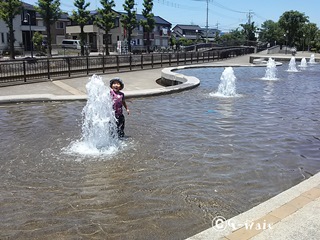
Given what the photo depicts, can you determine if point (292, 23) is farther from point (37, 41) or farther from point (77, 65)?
point (77, 65)

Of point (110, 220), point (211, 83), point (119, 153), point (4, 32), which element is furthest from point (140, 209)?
point (4, 32)

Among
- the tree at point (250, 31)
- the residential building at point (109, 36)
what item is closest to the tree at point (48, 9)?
the residential building at point (109, 36)

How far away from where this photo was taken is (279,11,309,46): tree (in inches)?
2689

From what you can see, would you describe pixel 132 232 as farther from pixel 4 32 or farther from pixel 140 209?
pixel 4 32

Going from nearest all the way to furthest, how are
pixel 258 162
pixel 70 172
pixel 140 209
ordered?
1. pixel 140 209
2. pixel 70 172
3. pixel 258 162

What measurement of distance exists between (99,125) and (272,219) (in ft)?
14.2

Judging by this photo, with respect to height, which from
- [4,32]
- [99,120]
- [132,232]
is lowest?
[132,232]

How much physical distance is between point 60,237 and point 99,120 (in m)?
3.62

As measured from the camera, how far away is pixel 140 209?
490 cm

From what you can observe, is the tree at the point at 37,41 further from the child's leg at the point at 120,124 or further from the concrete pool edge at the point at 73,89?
the child's leg at the point at 120,124

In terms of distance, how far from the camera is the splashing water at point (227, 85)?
1455 cm

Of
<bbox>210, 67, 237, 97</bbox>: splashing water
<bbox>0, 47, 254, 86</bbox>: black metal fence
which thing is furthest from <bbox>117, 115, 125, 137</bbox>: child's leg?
<bbox>0, 47, 254, 86</bbox>: black metal fence

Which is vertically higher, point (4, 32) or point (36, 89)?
point (4, 32)

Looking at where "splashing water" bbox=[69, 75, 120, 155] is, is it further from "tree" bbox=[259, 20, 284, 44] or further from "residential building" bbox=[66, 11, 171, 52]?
"tree" bbox=[259, 20, 284, 44]
